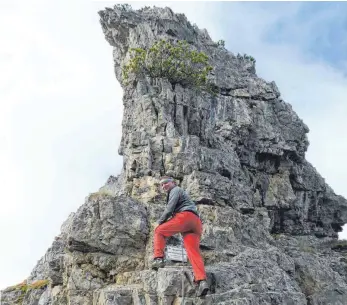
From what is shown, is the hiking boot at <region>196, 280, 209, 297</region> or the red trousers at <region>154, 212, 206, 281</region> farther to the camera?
the red trousers at <region>154, 212, 206, 281</region>

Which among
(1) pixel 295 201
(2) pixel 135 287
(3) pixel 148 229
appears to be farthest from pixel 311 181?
(2) pixel 135 287

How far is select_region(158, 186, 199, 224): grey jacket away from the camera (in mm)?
19594

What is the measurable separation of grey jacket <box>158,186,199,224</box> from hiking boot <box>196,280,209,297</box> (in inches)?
110

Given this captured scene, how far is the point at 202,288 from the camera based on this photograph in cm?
1853

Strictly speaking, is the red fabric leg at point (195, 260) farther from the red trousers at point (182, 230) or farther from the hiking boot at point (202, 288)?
the hiking boot at point (202, 288)

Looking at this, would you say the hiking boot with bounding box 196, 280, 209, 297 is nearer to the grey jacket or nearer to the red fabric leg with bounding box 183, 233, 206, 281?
the red fabric leg with bounding box 183, 233, 206, 281

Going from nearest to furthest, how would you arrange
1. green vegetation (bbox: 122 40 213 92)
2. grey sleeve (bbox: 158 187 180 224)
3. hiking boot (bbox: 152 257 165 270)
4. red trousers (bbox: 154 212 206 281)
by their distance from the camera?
red trousers (bbox: 154 212 206 281) < grey sleeve (bbox: 158 187 180 224) < hiking boot (bbox: 152 257 165 270) < green vegetation (bbox: 122 40 213 92)

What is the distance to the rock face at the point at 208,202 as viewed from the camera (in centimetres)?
2223

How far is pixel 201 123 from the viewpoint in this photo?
3988cm

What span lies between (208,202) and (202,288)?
10.9 m

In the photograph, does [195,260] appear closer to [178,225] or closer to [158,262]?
[178,225]

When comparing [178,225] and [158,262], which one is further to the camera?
[158,262]

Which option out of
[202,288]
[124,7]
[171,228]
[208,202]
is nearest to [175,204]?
[171,228]

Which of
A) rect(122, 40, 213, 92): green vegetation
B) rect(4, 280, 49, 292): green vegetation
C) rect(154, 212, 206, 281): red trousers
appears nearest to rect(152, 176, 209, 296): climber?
rect(154, 212, 206, 281): red trousers
